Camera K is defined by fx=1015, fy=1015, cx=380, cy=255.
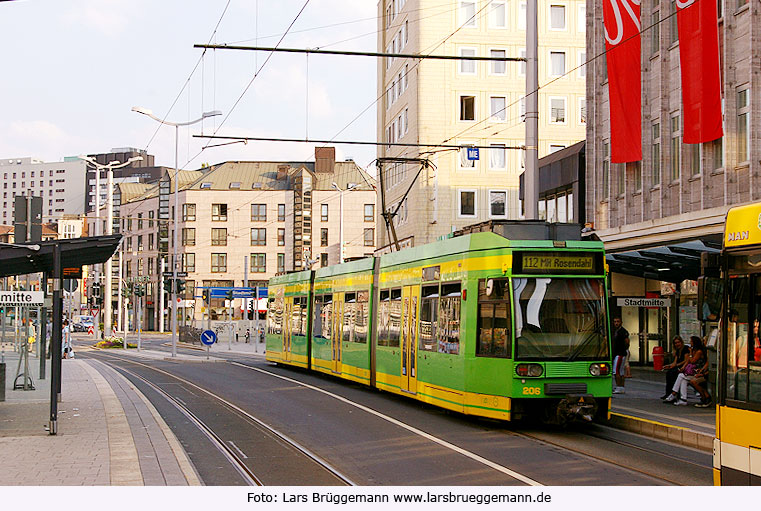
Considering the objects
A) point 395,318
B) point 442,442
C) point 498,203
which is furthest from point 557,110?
point 442,442

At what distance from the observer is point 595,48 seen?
101 ft

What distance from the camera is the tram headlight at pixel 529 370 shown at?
15.0 meters

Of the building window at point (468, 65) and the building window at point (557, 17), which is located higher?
the building window at point (557, 17)

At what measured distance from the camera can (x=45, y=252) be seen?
14859 mm

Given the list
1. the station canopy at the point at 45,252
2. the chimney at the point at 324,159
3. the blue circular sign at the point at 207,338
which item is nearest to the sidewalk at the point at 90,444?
the station canopy at the point at 45,252

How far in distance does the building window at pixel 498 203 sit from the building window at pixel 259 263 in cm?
4664

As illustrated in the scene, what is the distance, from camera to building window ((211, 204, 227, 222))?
99.6m

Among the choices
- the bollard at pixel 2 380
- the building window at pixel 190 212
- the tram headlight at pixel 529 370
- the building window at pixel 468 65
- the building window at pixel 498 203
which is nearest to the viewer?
the tram headlight at pixel 529 370

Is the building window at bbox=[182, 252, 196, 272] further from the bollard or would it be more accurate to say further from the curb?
the curb

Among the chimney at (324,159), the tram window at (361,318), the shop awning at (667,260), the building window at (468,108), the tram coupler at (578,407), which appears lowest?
the tram coupler at (578,407)

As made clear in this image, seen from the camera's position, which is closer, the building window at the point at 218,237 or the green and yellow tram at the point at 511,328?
the green and yellow tram at the point at 511,328

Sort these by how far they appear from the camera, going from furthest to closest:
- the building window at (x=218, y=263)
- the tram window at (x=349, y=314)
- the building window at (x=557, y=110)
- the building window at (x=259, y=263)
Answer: the building window at (x=259, y=263) → the building window at (x=218, y=263) → the building window at (x=557, y=110) → the tram window at (x=349, y=314)

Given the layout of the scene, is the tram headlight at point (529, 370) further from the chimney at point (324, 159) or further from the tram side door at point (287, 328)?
the chimney at point (324, 159)
